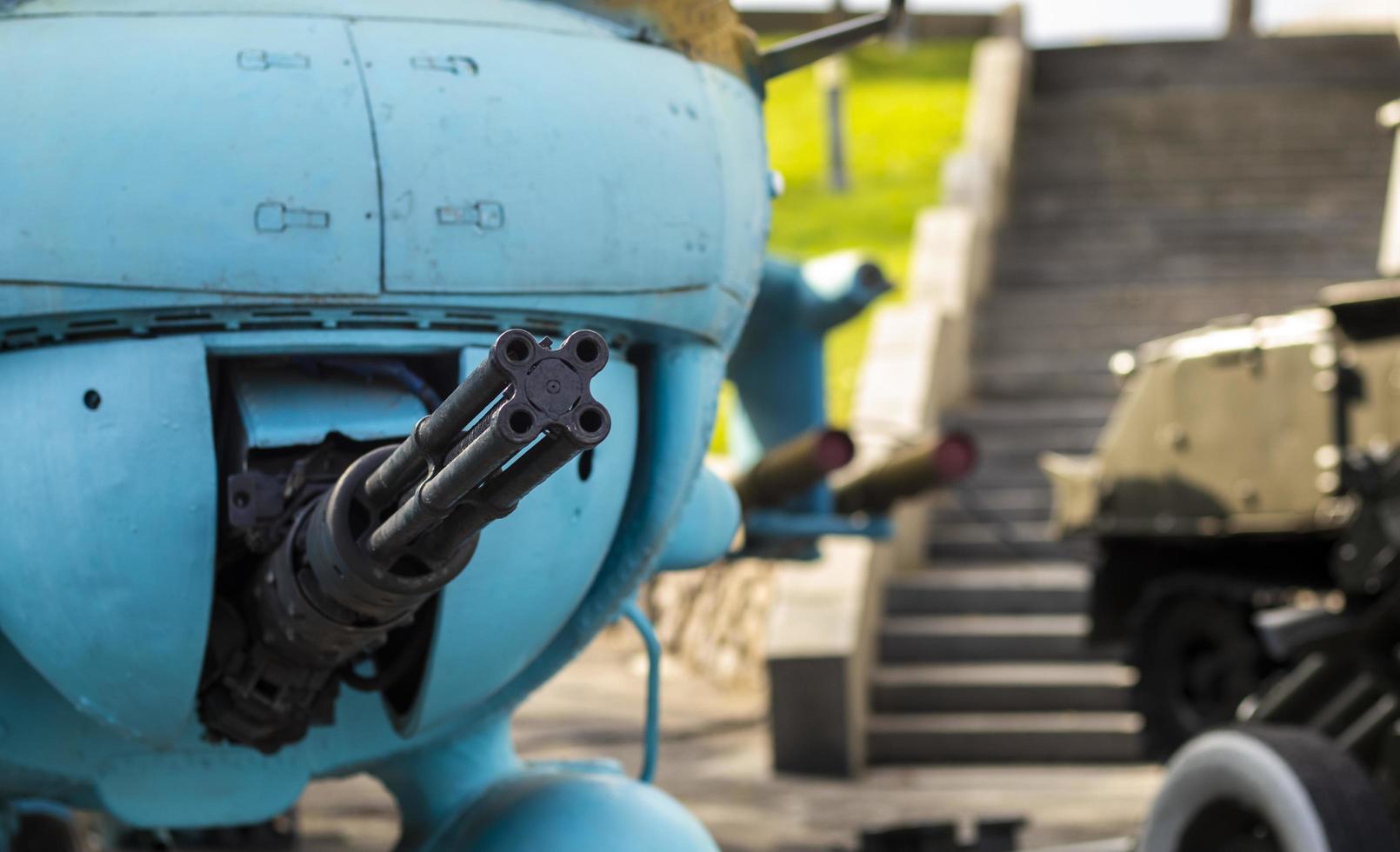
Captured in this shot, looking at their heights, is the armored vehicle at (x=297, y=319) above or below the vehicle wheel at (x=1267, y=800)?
above

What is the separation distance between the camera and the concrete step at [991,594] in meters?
11.3

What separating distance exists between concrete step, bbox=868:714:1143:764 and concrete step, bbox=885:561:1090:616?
1214 mm

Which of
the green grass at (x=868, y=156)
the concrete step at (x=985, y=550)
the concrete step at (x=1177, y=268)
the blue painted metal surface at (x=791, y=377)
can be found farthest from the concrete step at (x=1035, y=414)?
the blue painted metal surface at (x=791, y=377)

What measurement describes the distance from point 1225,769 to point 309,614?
9.83ft

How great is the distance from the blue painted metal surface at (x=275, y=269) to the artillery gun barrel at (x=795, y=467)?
289 cm

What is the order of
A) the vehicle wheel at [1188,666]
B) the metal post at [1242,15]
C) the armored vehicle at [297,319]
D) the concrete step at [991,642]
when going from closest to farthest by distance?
the armored vehicle at [297,319] → the vehicle wheel at [1188,666] → the concrete step at [991,642] → the metal post at [1242,15]

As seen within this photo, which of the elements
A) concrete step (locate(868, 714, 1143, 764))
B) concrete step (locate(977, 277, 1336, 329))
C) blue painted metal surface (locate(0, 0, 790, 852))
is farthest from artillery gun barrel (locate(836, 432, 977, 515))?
concrete step (locate(977, 277, 1336, 329))

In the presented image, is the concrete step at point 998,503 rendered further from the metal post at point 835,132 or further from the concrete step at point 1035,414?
the metal post at point 835,132

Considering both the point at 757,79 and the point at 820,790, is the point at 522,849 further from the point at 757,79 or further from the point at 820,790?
the point at 820,790

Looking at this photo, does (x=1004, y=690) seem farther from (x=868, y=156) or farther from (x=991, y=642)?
(x=868, y=156)

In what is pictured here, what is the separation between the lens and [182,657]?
11.0 ft

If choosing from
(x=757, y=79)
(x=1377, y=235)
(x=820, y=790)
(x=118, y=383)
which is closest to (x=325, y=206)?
(x=118, y=383)

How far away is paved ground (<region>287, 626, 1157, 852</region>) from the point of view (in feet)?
26.0

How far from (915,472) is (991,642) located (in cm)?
347
